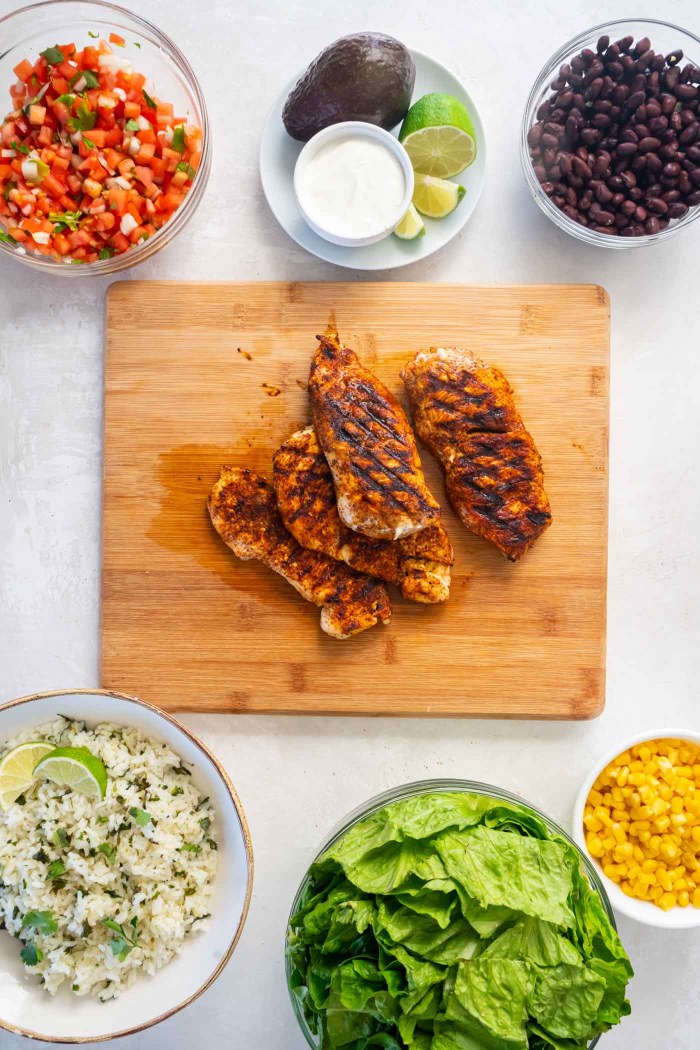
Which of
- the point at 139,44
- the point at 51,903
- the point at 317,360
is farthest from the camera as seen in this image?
the point at 139,44

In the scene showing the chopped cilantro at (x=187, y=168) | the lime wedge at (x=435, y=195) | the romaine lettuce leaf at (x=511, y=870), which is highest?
the lime wedge at (x=435, y=195)

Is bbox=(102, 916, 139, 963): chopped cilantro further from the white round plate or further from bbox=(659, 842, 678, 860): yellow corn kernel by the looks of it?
the white round plate

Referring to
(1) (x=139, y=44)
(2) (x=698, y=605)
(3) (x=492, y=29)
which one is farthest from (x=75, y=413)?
(2) (x=698, y=605)

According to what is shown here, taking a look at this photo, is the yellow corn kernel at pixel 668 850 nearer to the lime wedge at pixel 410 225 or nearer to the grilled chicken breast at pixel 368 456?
the grilled chicken breast at pixel 368 456

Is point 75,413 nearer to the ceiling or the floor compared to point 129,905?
nearer to the ceiling

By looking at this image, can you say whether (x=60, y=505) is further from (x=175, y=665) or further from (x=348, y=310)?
(x=348, y=310)

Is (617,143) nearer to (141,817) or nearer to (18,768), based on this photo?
(141,817)

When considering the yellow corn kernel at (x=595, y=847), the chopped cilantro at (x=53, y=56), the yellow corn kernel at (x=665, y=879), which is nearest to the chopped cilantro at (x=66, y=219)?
the chopped cilantro at (x=53, y=56)
